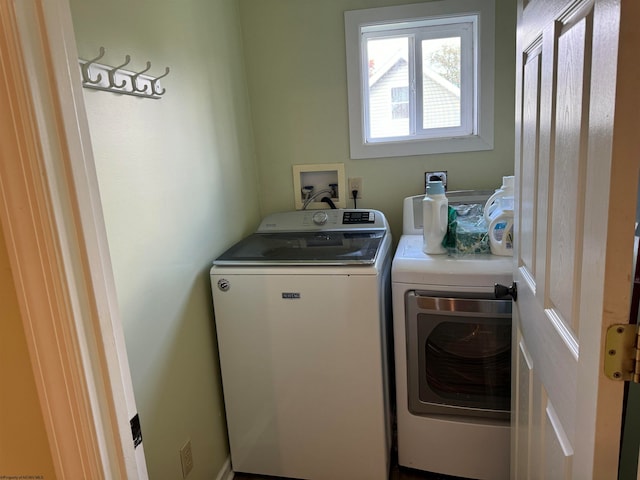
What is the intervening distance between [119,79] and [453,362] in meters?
1.50

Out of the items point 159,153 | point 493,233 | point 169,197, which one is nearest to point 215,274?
point 169,197

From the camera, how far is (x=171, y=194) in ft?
5.03

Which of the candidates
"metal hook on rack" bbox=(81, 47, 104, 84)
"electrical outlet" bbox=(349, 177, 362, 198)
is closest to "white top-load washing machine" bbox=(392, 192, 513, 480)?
"electrical outlet" bbox=(349, 177, 362, 198)

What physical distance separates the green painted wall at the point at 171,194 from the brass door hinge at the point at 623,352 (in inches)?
45.2

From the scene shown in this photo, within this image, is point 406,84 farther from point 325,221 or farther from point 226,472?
point 226,472

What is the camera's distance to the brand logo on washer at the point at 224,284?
5.57ft

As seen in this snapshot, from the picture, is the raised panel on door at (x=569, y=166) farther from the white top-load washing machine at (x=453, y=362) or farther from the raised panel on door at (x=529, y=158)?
the white top-load washing machine at (x=453, y=362)

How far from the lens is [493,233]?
1678 millimetres

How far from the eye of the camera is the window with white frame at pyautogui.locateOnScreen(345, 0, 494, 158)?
6.72 ft

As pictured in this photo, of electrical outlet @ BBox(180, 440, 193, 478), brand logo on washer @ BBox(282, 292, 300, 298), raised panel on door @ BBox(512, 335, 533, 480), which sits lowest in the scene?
electrical outlet @ BBox(180, 440, 193, 478)

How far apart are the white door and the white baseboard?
1.23 metres

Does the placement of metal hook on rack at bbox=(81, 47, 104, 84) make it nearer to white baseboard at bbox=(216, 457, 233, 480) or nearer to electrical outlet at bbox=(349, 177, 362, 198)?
electrical outlet at bbox=(349, 177, 362, 198)

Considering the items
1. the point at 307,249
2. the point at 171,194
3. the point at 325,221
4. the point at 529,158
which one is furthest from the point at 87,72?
the point at 325,221

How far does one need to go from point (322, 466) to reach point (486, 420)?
67 cm
